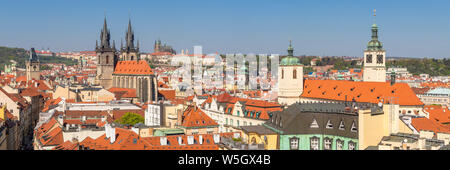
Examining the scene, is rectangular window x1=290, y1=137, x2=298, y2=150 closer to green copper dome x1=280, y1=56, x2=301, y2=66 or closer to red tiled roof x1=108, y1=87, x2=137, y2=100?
green copper dome x1=280, y1=56, x2=301, y2=66

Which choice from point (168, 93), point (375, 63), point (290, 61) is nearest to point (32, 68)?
point (168, 93)

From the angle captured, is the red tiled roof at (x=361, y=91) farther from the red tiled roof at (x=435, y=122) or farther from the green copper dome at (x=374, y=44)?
the green copper dome at (x=374, y=44)

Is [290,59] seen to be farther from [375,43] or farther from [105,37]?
[105,37]

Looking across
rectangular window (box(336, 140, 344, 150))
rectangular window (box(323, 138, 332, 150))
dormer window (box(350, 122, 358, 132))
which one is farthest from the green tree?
dormer window (box(350, 122, 358, 132))

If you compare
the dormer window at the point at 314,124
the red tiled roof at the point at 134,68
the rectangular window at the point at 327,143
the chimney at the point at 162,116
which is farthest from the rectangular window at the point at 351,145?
the red tiled roof at the point at 134,68

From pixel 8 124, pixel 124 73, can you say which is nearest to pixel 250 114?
pixel 8 124
